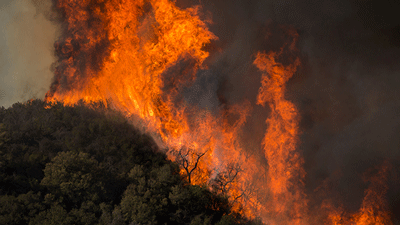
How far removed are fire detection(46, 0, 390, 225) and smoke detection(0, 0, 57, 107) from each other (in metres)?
1.53

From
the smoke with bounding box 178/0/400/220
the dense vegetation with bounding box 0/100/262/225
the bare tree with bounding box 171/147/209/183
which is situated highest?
the smoke with bounding box 178/0/400/220

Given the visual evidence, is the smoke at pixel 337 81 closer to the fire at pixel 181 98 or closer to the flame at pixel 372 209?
the flame at pixel 372 209

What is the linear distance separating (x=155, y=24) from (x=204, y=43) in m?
4.68

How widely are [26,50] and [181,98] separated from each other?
1702 centimetres

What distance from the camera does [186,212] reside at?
21.3 metres

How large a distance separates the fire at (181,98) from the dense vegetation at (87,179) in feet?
9.40

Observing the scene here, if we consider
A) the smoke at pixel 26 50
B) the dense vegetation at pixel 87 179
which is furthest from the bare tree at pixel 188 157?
the smoke at pixel 26 50

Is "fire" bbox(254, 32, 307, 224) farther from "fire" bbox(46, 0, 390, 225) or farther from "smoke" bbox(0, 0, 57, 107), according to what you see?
"smoke" bbox(0, 0, 57, 107)

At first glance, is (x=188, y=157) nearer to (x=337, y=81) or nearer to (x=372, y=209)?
(x=337, y=81)

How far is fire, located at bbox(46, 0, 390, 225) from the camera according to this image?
85.3 ft

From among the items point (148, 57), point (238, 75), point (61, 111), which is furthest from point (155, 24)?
point (61, 111)

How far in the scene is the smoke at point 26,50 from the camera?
34.4 meters

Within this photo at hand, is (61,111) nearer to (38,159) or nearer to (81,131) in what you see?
(81,131)

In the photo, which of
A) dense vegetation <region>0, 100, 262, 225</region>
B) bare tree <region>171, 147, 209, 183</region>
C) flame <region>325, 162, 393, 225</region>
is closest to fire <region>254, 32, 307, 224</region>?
flame <region>325, 162, 393, 225</region>
